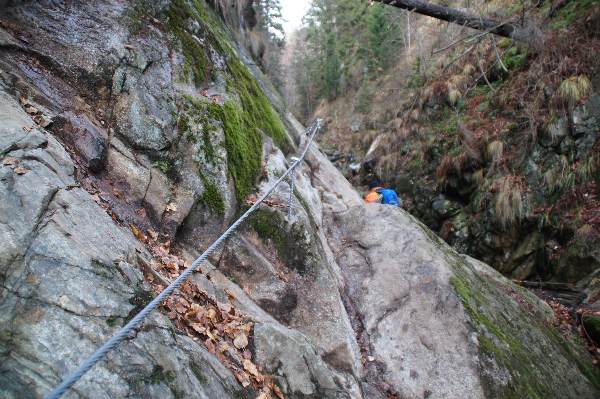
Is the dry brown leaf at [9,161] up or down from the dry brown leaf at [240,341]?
up

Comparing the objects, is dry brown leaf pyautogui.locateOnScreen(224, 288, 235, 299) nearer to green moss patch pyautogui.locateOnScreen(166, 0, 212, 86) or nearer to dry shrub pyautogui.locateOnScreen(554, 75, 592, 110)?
green moss patch pyautogui.locateOnScreen(166, 0, 212, 86)

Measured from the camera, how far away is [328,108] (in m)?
30.2

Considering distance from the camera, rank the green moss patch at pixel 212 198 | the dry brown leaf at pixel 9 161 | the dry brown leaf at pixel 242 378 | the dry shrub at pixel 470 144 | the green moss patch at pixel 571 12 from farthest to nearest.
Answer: the dry shrub at pixel 470 144, the green moss patch at pixel 571 12, the green moss patch at pixel 212 198, the dry brown leaf at pixel 242 378, the dry brown leaf at pixel 9 161

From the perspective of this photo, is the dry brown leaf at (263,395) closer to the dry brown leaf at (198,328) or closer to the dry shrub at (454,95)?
the dry brown leaf at (198,328)

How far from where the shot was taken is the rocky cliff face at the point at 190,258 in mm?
2287

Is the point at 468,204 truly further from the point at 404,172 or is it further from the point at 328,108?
the point at 328,108

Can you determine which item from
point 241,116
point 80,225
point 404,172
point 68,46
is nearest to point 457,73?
point 404,172

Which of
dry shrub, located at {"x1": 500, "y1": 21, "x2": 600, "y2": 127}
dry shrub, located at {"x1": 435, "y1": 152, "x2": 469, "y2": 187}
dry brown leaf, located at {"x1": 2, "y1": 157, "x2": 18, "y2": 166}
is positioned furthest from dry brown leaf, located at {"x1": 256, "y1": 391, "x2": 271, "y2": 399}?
dry shrub, located at {"x1": 435, "y1": 152, "x2": 469, "y2": 187}

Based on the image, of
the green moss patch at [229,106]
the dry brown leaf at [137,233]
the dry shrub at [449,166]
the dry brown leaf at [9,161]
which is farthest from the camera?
the dry shrub at [449,166]

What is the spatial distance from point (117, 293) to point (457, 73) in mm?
15444

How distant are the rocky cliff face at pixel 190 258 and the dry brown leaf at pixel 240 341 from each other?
0.01 metres

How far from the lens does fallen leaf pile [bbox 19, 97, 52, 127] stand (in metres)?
3.37

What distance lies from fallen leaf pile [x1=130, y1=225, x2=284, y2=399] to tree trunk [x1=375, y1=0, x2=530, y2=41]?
23.5 feet

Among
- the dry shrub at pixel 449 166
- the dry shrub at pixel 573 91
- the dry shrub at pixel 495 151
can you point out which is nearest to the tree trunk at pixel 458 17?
the dry shrub at pixel 573 91
